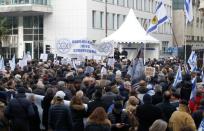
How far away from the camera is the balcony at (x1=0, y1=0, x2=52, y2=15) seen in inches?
2215

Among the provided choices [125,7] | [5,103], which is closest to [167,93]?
[5,103]

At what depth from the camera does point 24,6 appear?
56344 millimetres

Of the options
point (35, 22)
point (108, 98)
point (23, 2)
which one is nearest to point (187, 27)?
point (35, 22)

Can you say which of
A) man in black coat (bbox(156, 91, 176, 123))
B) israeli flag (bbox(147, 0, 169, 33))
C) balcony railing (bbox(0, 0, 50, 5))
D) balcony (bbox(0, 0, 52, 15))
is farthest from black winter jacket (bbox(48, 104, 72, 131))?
balcony railing (bbox(0, 0, 50, 5))

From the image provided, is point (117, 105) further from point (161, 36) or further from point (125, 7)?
point (161, 36)

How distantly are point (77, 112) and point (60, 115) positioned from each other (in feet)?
1.56

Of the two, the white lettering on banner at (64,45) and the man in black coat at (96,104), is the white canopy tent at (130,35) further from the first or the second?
the man in black coat at (96,104)

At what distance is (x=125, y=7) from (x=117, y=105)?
56.3 meters

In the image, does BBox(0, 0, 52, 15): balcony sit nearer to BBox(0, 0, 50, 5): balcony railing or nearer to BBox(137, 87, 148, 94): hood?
BBox(0, 0, 50, 5): balcony railing

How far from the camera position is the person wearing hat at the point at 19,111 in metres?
12.6

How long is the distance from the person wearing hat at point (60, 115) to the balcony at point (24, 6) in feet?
147

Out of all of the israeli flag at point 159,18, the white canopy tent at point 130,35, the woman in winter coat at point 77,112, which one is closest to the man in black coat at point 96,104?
the woman in winter coat at point 77,112

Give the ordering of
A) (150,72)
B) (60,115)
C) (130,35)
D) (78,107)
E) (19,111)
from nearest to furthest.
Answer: (60,115), (78,107), (19,111), (150,72), (130,35)

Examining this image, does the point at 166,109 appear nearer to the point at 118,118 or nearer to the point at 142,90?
the point at 118,118
